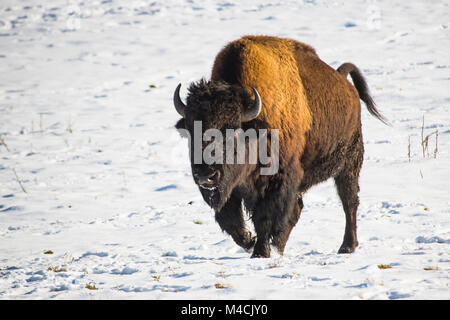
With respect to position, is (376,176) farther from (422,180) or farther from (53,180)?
(53,180)

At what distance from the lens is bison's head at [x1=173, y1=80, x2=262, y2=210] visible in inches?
178

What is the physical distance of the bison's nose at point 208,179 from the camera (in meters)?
4.46

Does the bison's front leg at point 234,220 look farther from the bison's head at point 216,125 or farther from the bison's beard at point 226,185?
the bison's head at point 216,125

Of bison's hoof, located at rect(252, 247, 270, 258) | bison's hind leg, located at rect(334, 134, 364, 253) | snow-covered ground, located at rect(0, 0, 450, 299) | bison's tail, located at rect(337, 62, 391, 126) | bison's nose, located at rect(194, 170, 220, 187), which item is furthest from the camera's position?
bison's tail, located at rect(337, 62, 391, 126)

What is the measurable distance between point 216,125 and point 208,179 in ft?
1.60

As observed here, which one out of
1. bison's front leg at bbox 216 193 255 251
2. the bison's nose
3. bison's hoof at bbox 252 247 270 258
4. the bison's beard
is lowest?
bison's hoof at bbox 252 247 270 258

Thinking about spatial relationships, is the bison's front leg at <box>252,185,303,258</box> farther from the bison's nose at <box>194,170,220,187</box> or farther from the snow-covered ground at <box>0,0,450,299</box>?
the bison's nose at <box>194,170,220,187</box>

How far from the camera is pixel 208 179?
4.48 meters

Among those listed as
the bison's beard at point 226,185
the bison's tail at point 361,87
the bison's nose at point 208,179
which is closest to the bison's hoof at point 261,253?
the bison's beard at point 226,185

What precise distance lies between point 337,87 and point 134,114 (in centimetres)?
785

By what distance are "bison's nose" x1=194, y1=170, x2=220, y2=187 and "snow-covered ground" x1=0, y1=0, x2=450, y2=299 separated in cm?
69

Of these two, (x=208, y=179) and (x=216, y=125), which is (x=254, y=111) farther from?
(x=208, y=179)

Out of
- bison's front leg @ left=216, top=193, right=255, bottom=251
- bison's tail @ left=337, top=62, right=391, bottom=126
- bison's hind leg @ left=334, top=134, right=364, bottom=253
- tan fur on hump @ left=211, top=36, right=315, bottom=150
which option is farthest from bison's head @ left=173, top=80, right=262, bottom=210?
bison's tail @ left=337, top=62, right=391, bottom=126

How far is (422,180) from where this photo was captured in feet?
26.3
